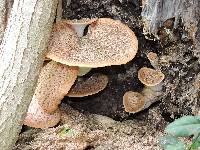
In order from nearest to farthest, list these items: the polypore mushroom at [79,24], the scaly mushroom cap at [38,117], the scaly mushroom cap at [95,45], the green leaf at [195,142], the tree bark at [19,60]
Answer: the green leaf at [195,142] < the tree bark at [19,60] < the scaly mushroom cap at [95,45] < the polypore mushroom at [79,24] < the scaly mushroom cap at [38,117]

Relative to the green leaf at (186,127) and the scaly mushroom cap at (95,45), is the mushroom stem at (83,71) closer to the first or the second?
the scaly mushroom cap at (95,45)

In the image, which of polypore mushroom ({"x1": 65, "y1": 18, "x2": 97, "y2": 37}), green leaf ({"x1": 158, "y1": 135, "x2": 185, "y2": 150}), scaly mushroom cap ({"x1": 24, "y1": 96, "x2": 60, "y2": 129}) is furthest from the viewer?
scaly mushroom cap ({"x1": 24, "y1": 96, "x2": 60, "y2": 129})

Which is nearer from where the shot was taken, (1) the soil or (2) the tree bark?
(2) the tree bark

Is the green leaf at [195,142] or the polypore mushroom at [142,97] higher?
the green leaf at [195,142]

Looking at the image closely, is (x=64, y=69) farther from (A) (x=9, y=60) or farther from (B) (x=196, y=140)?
(B) (x=196, y=140)

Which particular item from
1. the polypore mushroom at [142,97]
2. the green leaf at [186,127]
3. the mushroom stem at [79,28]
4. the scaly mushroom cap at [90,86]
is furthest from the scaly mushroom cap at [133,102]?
the green leaf at [186,127]

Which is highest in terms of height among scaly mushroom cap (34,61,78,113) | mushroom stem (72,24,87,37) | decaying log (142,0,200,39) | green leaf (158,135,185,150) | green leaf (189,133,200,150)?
decaying log (142,0,200,39)

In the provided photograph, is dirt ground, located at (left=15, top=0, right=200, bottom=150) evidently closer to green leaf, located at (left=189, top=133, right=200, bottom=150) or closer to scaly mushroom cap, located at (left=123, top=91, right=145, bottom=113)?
scaly mushroom cap, located at (left=123, top=91, right=145, bottom=113)

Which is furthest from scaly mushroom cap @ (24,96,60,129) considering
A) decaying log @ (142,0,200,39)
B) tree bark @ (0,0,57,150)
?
decaying log @ (142,0,200,39)

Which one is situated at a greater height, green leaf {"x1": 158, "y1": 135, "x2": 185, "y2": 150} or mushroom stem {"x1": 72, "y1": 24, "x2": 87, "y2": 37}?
mushroom stem {"x1": 72, "y1": 24, "x2": 87, "y2": 37}

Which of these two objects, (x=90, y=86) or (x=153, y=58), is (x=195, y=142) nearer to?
(x=153, y=58)
